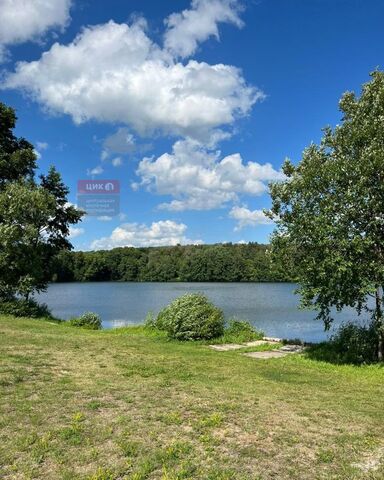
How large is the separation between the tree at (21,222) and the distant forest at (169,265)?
222ft

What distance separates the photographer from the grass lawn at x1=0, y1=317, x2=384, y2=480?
465 cm

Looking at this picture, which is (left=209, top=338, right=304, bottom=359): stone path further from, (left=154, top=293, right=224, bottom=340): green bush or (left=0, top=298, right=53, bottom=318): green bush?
(left=0, top=298, right=53, bottom=318): green bush

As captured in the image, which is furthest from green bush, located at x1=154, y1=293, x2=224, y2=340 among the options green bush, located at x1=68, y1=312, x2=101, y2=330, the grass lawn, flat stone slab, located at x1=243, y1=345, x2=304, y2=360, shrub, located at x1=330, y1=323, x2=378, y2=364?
green bush, located at x1=68, y1=312, x2=101, y2=330

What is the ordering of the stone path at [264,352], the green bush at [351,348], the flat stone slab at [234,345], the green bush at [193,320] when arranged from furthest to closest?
the green bush at [193,320] → the flat stone slab at [234,345] → the stone path at [264,352] → the green bush at [351,348]

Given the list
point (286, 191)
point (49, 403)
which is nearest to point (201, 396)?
point (49, 403)

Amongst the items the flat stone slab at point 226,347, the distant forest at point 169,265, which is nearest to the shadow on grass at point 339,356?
the flat stone slab at point 226,347

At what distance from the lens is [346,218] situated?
1095 cm

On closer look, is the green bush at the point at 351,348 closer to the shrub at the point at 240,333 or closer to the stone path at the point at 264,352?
the stone path at the point at 264,352

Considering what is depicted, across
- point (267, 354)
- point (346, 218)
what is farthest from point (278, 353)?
point (346, 218)

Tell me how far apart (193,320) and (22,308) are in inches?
373

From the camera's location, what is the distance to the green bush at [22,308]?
1991cm

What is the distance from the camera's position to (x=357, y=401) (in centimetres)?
761

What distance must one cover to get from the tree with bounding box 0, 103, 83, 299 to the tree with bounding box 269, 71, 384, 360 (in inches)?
532

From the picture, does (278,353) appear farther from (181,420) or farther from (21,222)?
(21,222)
